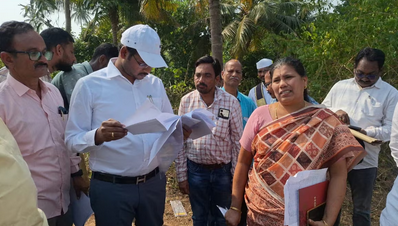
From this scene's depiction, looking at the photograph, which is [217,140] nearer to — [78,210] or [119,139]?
[119,139]

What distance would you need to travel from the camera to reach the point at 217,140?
3232 millimetres

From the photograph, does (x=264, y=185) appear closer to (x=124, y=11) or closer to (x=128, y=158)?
(x=128, y=158)

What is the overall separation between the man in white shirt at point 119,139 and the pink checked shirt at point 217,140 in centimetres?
95

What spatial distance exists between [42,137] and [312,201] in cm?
172

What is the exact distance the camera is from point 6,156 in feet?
3.19

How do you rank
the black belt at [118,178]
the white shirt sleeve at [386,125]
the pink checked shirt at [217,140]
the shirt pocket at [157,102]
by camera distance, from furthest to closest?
the pink checked shirt at [217,140]
the white shirt sleeve at [386,125]
the shirt pocket at [157,102]
the black belt at [118,178]

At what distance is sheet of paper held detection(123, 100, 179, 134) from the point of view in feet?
6.08

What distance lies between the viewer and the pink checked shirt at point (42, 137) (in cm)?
207

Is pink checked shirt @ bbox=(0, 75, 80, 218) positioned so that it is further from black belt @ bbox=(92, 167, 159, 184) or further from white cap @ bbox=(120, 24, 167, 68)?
white cap @ bbox=(120, 24, 167, 68)

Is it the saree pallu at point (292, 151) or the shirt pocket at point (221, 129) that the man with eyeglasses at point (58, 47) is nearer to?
the shirt pocket at point (221, 129)

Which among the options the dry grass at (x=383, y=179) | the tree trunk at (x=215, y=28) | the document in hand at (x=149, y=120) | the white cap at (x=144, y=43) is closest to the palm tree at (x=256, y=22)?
the tree trunk at (x=215, y=28)

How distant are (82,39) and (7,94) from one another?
61.7ft

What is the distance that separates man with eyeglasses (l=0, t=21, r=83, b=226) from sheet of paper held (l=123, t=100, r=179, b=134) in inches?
26.0

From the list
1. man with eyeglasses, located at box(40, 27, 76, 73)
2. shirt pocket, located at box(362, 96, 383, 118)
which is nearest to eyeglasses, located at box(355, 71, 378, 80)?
shirt pocket, located at box(362, 96, 383, 118)
